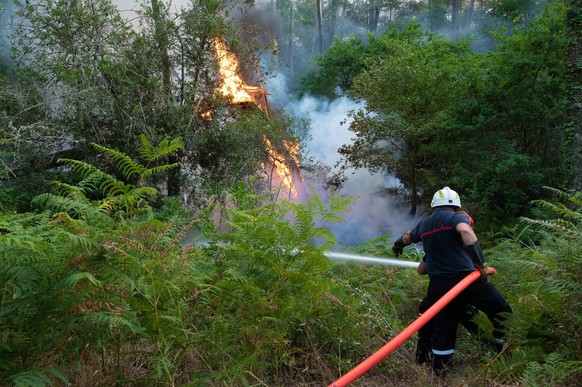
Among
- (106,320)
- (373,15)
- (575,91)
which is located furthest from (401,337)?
(373,15)

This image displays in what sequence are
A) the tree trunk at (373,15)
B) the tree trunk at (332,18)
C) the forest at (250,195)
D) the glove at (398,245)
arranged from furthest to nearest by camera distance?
the tree trunk at (373,15)
the tree trunk at (332,18)
the glove at (398,245)
the forest at (250,195)

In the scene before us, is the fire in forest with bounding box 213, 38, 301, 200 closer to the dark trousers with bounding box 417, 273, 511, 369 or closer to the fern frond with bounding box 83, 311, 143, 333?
the dark trousers with bounding box 417, 273, 511, 369

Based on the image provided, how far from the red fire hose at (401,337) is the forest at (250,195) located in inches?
18.3

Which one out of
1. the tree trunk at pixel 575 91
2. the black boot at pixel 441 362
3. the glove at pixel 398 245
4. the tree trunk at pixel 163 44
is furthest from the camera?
the tree trunk at pixel 163 44

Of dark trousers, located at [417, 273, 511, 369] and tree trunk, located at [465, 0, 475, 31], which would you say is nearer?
dark trousers, located at [417, 273, 511, 369]

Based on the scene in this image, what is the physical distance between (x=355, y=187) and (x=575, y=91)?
1436cm

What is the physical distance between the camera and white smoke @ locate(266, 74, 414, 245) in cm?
2583

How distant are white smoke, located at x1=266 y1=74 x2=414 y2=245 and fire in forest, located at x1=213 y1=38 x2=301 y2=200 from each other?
2.10 meters

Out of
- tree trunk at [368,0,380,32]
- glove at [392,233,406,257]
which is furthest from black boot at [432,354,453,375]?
tree trunk at [368,0,380,32]

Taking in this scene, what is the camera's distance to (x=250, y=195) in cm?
522

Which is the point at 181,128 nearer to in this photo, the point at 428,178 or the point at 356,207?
the point at 428,178

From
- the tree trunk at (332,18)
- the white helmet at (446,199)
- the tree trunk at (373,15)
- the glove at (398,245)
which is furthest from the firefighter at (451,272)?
the tree trunk at (373,15)

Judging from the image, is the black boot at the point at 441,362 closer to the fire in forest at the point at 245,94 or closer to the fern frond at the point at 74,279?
the fern frond at the point at 74,279

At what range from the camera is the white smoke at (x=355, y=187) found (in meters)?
25.8
